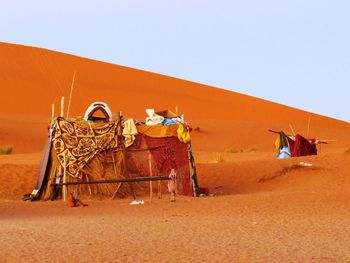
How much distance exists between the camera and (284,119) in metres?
74.9

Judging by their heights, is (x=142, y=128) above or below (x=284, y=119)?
below

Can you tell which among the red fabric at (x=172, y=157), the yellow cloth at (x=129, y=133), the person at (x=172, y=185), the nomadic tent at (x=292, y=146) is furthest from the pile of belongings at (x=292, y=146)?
the person at (x=172, y=185)

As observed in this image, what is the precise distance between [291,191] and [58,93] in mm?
49352

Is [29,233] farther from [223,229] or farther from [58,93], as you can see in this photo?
[58,93]

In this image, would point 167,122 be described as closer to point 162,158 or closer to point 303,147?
point 162,158

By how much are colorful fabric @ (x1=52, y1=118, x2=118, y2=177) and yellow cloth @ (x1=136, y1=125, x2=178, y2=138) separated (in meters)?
0.76

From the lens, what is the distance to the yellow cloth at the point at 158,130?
2195 centimetres

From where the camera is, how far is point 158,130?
22.1 m

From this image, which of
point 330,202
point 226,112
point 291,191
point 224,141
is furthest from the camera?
point 226,112

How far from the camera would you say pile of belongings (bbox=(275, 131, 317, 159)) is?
30.8 meters

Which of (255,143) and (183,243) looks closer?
(183,243)

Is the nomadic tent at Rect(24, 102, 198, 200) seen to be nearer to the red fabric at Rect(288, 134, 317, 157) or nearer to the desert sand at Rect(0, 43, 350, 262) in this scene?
the desert sand at Rect(0, 43, 350, 262)

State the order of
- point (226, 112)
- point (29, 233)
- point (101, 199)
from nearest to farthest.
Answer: point (29, 233), point (101, 199), point (226, 112)

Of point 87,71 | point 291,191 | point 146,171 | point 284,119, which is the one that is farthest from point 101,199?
point 87,71
